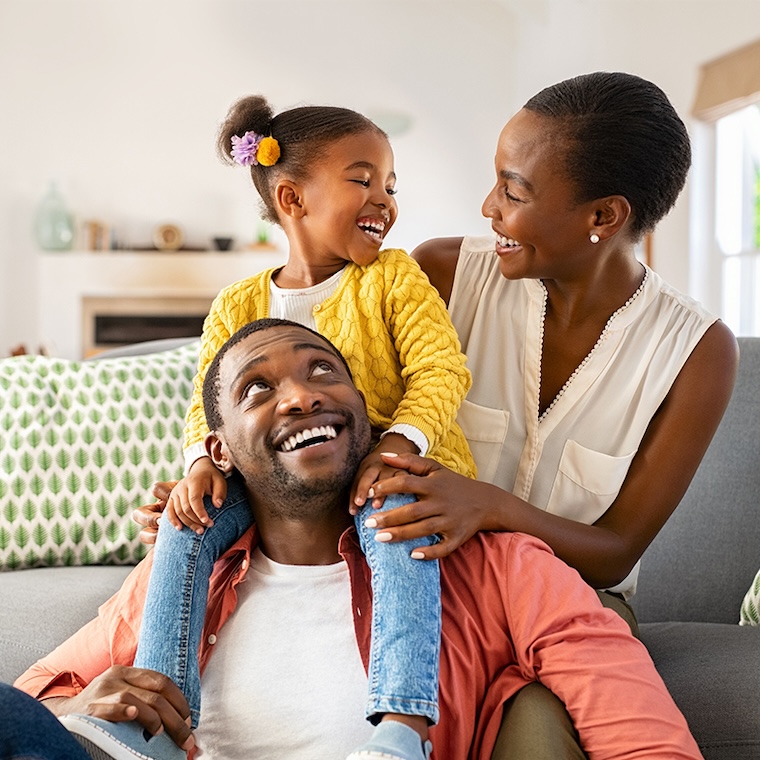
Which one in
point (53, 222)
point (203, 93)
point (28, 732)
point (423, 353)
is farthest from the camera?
point (203, 93)

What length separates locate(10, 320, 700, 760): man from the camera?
135cm

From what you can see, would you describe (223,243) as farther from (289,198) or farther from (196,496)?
(196,496)

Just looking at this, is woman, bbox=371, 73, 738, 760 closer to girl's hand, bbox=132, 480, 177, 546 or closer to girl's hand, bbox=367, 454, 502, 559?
girl's hand, bbox=367, 454, 502, 559

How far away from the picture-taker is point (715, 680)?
5.38 ft

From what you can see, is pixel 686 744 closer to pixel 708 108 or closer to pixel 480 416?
pixel 480 416

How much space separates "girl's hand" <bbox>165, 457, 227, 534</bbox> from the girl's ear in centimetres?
52

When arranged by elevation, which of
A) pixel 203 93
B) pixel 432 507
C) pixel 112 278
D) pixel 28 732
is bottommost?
pixel 28 732

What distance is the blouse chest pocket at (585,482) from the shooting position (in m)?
1.79

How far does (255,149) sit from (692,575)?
125 centimetres

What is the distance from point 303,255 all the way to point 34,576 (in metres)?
1.04

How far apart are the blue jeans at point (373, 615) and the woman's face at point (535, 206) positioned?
0.52m

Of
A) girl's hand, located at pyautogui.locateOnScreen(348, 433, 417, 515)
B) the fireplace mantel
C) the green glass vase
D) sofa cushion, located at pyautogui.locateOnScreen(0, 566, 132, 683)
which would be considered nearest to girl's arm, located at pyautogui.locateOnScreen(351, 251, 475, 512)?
girl's hand, located at pyautogui.locateOnScreen(348, 433, 417, 515)

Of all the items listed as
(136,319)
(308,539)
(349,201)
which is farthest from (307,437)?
(136,319)

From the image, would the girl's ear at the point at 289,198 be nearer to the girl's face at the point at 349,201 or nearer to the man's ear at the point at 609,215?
the girl's face at the point at 349,201
